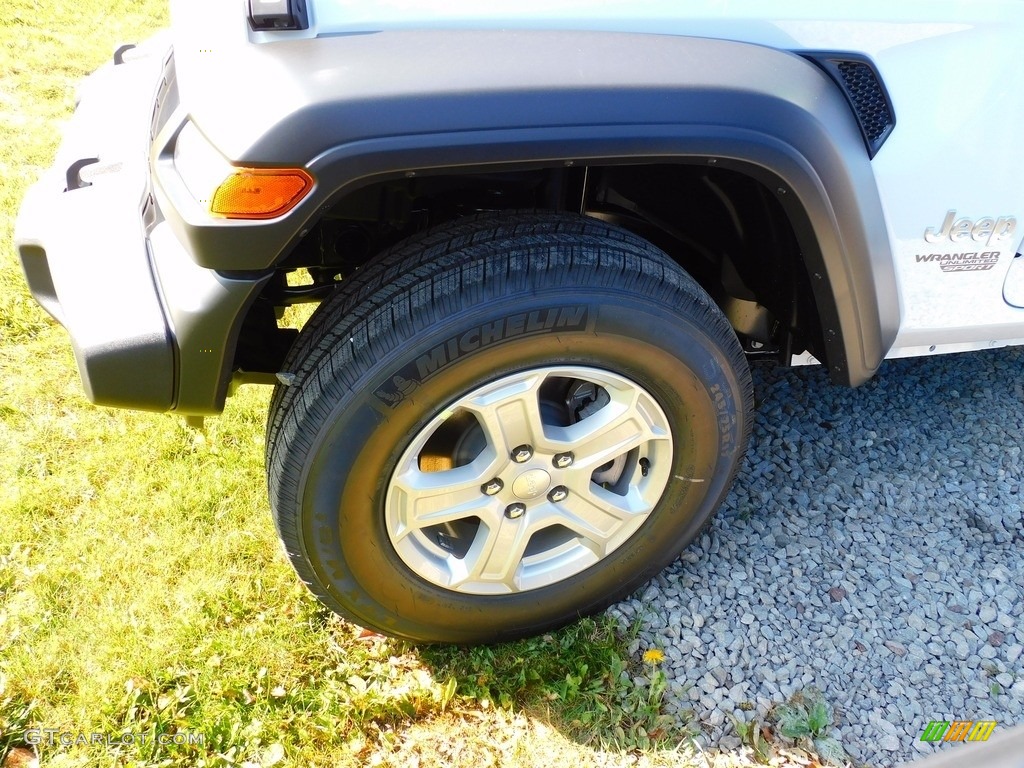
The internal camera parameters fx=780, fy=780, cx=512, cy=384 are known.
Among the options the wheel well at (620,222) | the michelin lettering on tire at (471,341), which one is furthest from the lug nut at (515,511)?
the wheel well at (620,222)

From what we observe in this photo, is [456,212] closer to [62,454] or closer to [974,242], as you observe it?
[974,242]

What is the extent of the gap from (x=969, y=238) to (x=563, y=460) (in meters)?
1.12

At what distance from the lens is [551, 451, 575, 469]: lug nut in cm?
182

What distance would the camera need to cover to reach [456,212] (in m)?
1.98

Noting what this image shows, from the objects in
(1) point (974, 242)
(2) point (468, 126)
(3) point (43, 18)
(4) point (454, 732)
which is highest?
(2) point (468, 126)

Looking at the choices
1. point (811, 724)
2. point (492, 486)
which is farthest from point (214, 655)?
point (811, 724)

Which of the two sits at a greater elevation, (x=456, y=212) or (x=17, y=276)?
(x=456, y=212)

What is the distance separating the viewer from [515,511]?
1860 mm

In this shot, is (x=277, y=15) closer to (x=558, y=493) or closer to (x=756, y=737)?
(x=558, y=493)

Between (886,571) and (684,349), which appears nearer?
(684,349)

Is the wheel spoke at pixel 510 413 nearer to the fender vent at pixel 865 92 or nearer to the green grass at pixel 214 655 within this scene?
the green grass at pixel 214 655

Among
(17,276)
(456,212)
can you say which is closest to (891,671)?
(456,212)

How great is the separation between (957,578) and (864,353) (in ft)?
2.93

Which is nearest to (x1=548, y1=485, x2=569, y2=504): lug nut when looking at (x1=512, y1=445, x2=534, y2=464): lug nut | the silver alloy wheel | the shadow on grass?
the silver alloy wheel
